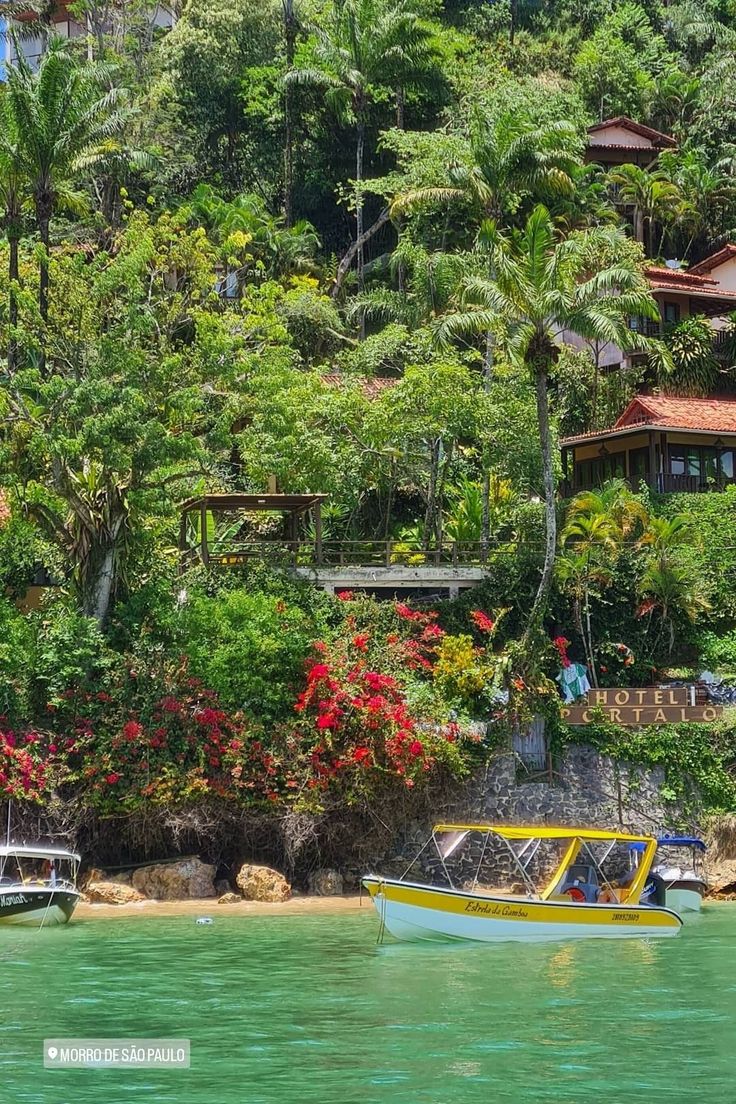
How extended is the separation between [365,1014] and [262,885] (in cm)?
1120

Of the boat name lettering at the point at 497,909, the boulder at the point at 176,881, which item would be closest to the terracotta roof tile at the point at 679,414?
the boulder at the point at 176,881

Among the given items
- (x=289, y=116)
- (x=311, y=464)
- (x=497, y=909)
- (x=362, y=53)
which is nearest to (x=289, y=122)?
(x=289, y=116)

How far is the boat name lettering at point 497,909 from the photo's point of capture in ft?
84.3

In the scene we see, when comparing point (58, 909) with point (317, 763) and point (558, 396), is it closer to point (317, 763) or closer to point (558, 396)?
point (317, 763)

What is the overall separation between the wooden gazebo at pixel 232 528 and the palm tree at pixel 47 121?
20.4ft

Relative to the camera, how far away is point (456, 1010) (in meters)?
19.8

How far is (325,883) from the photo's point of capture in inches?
1231

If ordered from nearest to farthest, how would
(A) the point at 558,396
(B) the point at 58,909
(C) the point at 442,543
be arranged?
(B) the point at 58,909 → (C) the point at 442,543 → (A) the point at 558,396

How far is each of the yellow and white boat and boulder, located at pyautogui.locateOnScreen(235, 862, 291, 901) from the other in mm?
4164

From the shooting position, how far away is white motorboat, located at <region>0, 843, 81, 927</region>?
88.7ft

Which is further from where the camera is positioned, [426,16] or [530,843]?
[426,16]

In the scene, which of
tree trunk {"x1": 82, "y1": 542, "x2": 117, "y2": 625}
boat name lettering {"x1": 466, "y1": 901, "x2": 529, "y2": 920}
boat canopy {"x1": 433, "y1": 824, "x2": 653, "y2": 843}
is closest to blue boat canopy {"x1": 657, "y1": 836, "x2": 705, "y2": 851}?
boat canopy {"x1": 433, "y1": 824, "x2": 653, "y2": 843}

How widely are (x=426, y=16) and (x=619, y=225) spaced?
1550 cm

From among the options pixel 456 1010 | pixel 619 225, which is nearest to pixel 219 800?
pixel 456 1010
